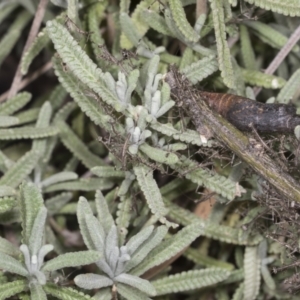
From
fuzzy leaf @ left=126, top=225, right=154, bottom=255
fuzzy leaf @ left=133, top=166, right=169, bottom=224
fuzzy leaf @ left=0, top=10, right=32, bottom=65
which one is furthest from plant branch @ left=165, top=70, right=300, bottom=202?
fuzzy leaf @ left=0, top=10, right=32, bottom=65

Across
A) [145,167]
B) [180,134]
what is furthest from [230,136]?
[145,167]

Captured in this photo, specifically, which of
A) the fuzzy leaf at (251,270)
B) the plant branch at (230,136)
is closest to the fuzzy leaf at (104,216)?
the plant branch at (230,136)

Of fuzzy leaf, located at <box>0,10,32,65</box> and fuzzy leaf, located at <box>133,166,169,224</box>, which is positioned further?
fuzzy leaf, located at <box>0,10,32,65</box>

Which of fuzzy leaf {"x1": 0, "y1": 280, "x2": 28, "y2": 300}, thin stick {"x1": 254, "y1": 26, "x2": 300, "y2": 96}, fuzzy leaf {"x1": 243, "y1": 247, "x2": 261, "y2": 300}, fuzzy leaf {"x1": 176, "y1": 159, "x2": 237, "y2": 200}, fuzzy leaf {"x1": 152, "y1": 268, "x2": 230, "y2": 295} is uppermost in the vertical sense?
thin stick {"x1": 254, "y1": 26, "x2": 300, "y2": 96}

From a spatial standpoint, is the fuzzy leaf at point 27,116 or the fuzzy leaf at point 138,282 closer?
the fuzzy leaf at point 138,282

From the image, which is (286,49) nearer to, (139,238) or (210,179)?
(210,179)

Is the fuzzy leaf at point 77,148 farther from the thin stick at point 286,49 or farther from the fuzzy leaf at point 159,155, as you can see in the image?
the thin stick at point 286,49

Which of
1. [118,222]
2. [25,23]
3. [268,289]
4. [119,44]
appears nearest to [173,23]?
[119,44]

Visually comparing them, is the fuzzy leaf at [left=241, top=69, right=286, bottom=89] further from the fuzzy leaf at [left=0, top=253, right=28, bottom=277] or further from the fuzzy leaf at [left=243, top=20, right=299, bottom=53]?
the fuzzy leaf at [left=0, top=253, right=28, bottom=277]
